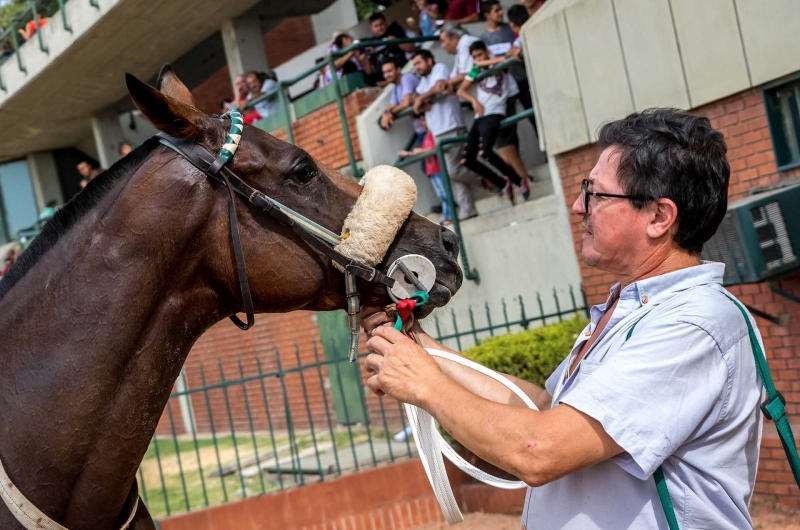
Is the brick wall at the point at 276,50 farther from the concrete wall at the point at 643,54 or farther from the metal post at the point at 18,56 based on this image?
the concrete wall at the point at 643,54

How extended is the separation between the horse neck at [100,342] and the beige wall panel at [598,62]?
5.24 m

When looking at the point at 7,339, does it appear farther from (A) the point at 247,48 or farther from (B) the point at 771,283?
(A) the point at 247,48

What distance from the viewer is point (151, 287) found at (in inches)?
96.9

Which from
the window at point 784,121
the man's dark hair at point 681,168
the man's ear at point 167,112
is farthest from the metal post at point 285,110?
the man's dark hair at point 681,168

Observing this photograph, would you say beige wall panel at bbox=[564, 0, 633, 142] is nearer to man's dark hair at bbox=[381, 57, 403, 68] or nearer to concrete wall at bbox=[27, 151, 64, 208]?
man's dark hair at bbox=[381, 57, 403, 68]

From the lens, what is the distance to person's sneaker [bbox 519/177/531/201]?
9.27 m

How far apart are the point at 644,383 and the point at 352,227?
42.7 inches

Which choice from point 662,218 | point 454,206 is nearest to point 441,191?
point 454,206

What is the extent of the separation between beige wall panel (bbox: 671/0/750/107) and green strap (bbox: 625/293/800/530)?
15.3 ft

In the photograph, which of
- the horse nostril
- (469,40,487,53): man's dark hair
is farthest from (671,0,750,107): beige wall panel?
the horse nostril

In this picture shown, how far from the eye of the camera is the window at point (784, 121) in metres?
6.04

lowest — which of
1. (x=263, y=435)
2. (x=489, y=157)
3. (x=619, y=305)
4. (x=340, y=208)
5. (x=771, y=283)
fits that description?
(x=263, y=435)

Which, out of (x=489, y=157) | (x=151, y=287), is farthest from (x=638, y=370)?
(x=489, y=157)

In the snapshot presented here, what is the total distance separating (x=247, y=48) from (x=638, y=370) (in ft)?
47.3
